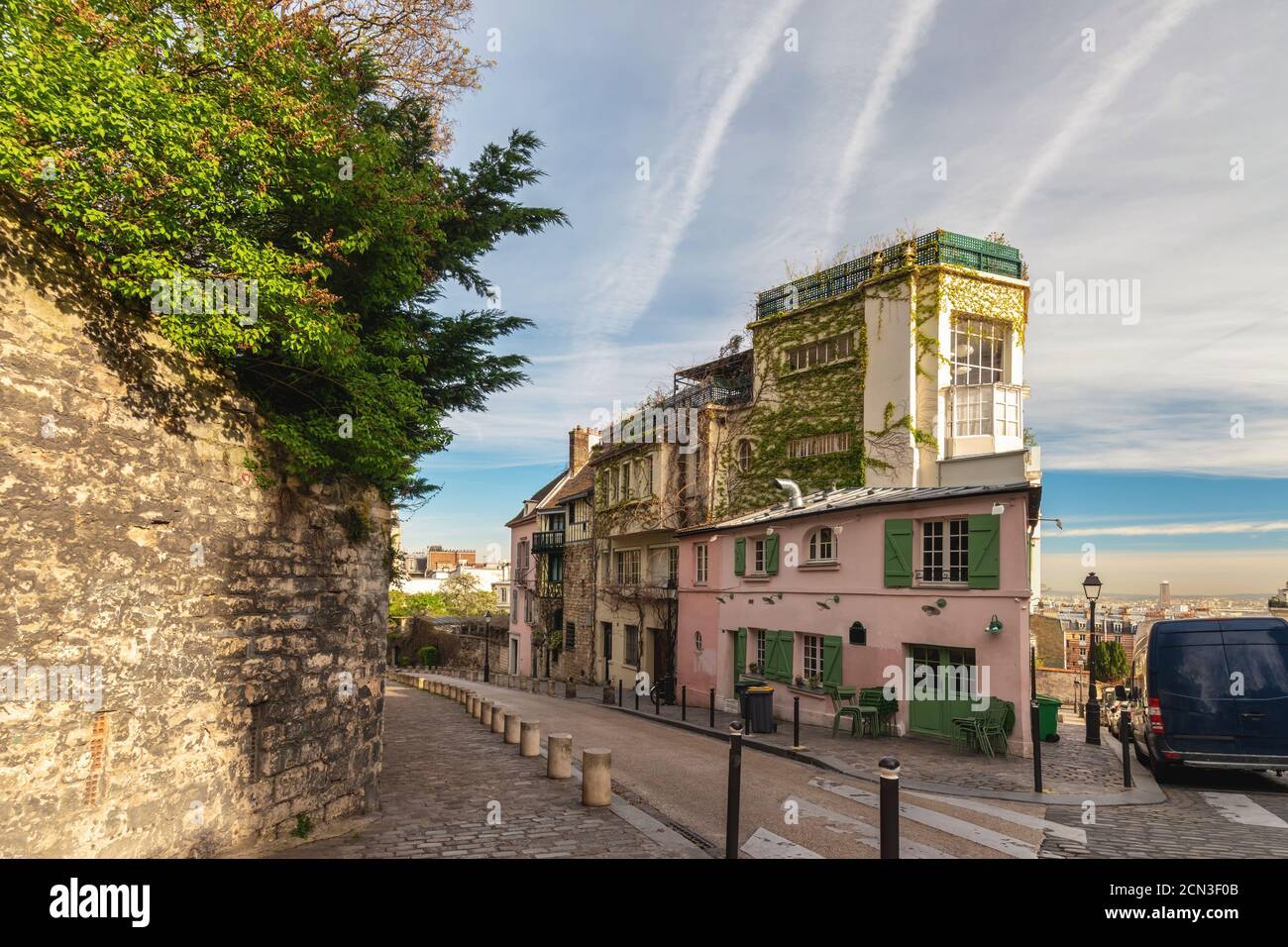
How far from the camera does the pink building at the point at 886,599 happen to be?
13.8 metres

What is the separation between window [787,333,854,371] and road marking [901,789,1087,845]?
15492 mm

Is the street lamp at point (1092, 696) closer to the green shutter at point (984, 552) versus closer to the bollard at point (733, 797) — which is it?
the green shutter at point (984, 552)

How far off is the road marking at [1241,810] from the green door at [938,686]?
4245mm

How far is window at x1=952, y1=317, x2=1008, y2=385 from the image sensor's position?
2186 cm

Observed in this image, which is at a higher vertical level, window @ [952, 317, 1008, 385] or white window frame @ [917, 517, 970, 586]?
window @ [952, 317, 1008, 385]

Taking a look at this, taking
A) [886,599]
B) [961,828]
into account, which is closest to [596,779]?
[961,828]

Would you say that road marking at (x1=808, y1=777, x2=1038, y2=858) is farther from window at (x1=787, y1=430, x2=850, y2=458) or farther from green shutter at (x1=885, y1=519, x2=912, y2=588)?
window at (x1=787, y1=430, x2=850, y2=458)

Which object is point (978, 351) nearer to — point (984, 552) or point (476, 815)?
point (984, 552)

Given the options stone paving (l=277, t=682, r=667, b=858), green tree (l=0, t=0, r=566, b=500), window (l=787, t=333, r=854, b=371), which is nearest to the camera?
green tree (l=0, t=0, r=566, b=500)

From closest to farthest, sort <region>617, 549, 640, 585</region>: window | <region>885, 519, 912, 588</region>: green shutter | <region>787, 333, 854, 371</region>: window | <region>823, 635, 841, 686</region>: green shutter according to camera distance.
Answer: <region>885, 519, 912, 588</region>: green shutter, <region>823, 635, 841, 686</region>: green shutter, <region>787, 333, 854, 371</region>: window, <region>617, 549, 640, 585</region>: window

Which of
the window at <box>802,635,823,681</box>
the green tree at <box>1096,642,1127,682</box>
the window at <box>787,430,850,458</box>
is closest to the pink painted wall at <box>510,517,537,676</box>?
the window at <box>787,430,850,458</box>
